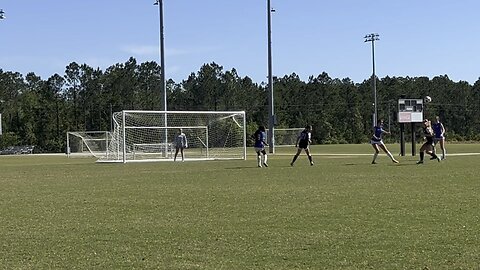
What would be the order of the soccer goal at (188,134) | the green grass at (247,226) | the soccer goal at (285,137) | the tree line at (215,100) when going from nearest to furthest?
1. the green grass at (247,226)
2. the soccer goal at (188,134)
3. the soccer goal at (285,137)
4. the tree line at (215,100)

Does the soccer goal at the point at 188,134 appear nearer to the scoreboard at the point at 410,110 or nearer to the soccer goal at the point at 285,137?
the scoreboard at the point at 410,110

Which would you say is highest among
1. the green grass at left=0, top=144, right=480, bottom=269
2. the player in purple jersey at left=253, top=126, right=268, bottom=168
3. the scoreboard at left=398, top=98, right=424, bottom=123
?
the scoreboard at left=398, top=98, right=424, bottom=123

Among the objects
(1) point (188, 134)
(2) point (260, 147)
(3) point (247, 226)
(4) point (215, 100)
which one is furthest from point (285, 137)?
(3) point (247, 226)

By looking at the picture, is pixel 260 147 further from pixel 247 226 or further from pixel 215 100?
pixel 215 100

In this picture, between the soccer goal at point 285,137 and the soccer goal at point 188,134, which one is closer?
the soccer goal at point 188,134

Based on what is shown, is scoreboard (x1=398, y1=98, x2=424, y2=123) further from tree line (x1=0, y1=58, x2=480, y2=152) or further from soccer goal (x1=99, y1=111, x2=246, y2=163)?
tree line (x1=0, y1=58, x2=480, y2=152)

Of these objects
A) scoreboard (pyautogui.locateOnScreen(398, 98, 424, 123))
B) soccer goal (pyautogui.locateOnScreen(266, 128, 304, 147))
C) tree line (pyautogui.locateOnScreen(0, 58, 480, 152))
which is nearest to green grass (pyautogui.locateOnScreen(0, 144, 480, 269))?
scoreboard (pyautogui.locateOnScreen(398, 98, 424, 123))

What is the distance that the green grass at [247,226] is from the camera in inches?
325

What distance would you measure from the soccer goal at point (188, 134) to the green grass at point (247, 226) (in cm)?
2362

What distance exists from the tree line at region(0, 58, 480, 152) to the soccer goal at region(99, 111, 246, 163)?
46.0m

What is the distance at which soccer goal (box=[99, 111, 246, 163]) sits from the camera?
4225 centimetres

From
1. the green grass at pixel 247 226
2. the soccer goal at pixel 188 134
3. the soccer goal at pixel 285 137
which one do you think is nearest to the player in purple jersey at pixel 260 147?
the green grass at pixel 247 226

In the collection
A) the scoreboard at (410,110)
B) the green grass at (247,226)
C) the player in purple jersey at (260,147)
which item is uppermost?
the scoreboard at (410,110)

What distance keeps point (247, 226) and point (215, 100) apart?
103 meters
